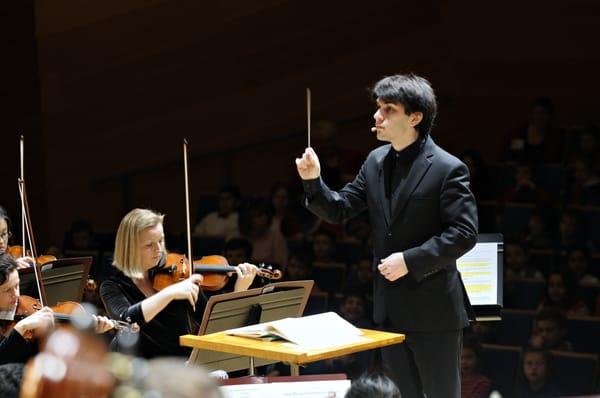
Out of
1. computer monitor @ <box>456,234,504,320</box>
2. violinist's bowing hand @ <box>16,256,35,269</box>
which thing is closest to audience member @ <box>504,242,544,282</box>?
computer monitor @ <box>456,234,504,320</box>

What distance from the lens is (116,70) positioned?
24.0ft

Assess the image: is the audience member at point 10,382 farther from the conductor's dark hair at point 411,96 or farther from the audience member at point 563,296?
the audience member at point 563,296

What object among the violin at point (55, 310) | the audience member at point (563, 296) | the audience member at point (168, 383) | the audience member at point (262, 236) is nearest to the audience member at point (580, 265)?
the audience member at point (563, 296)

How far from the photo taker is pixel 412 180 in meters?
3.39

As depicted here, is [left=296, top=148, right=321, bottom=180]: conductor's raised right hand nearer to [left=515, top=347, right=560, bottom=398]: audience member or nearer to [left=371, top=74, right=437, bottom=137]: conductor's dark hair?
[left=371, top=74, right=437, bottom=137]: conductor's dark hair

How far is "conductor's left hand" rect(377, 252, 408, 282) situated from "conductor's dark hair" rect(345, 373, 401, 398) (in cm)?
58

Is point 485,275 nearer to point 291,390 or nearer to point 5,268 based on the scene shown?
point 291,390

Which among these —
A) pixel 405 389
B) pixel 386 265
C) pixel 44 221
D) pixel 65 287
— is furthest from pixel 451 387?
pixel 44 221

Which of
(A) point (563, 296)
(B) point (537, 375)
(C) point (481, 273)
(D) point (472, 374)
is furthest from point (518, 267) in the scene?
(C) point (481, 273)

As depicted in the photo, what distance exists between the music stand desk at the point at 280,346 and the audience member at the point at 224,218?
138 inches

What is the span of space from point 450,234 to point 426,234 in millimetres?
108

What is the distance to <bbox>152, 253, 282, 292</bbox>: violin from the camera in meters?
3.96

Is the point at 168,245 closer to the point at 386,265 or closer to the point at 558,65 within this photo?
the point at 558,65

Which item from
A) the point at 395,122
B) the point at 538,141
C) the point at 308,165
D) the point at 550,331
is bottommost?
the point at 550,331
